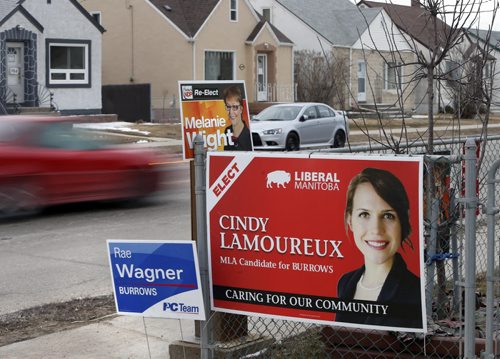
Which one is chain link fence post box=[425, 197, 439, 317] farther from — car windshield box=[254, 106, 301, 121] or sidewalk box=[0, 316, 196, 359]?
car windshield box=[254, 106, 301, 121]

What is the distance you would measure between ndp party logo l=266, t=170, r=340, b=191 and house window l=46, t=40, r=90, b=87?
3252cm

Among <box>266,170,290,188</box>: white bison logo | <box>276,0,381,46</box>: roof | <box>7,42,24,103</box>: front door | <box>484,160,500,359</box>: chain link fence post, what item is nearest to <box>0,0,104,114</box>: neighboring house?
<box>7,42,24,103</box>: front door

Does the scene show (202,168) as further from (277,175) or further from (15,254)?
(15,254)

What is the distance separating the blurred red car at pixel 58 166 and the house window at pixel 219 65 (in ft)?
94.9

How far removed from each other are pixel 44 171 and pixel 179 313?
871 centimetres

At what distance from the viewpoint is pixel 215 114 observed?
11094 mm

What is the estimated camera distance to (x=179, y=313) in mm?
5590

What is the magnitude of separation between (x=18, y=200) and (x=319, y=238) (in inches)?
368

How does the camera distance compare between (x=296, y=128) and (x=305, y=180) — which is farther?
(x=296, y=128)

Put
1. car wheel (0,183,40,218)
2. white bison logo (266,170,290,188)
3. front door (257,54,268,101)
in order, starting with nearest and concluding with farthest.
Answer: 1. white bison logo (266,170,290,188)
2. car wheel (0,183,40,218)
3. front door (257,54,268,101)

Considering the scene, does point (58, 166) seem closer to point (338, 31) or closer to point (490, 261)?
point (490, 261)

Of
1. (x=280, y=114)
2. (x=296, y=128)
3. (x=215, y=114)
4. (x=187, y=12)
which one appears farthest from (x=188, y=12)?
(x=215, y=114)

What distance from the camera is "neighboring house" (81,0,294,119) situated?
43.0 metres

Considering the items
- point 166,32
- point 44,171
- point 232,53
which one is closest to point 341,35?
point 232,53
